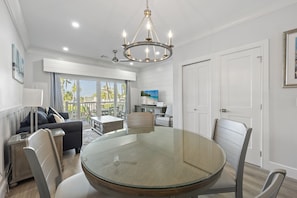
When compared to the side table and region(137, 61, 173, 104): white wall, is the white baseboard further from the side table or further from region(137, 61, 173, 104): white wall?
region(137, 61, 173, 104): white wall

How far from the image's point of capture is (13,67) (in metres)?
2.48

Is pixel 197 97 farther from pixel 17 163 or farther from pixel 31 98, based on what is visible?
pixel 17 163

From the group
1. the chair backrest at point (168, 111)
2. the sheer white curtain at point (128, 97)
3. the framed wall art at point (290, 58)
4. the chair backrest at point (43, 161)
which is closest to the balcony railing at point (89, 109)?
the sheer white curtain at point (128, 97)

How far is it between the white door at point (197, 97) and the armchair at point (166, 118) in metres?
1.14

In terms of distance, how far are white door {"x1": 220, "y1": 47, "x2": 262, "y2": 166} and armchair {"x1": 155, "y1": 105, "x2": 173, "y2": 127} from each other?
6.85 ft

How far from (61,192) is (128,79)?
560 cm

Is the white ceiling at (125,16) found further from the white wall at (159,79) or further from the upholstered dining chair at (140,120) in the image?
the white wall at (159,79)

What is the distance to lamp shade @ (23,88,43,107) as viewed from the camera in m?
2.16

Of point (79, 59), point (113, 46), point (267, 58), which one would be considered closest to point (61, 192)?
point (267, 58)

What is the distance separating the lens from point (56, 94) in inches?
179

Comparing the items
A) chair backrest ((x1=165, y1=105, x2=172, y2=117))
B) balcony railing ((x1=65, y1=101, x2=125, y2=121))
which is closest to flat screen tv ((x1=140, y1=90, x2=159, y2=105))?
chair backrest ((x1=165, y1=105, x2=172, y2=117))

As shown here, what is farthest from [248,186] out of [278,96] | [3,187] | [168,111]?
[168,111]

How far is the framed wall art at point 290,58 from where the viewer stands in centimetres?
205

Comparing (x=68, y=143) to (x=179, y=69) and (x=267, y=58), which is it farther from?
(x=267, y=58)
